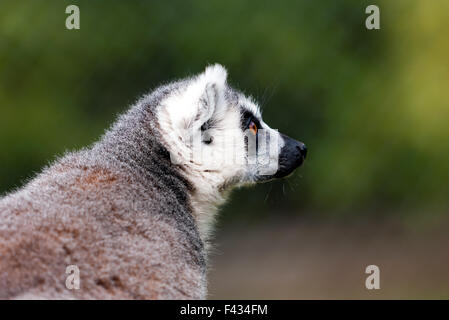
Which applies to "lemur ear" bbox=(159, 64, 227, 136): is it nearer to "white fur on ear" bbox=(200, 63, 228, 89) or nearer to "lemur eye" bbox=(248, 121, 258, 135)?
"white fur on ear" bbox=(200, 63, 228, 89)

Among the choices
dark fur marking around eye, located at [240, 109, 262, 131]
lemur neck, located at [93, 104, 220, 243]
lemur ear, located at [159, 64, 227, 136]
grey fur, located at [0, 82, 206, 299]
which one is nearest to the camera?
grey fur, located at [0, 82, 206, 299]

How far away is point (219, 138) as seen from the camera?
314 centimetres

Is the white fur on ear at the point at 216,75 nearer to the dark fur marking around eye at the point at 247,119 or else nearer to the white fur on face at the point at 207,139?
the white fur on face at the point at 207,139

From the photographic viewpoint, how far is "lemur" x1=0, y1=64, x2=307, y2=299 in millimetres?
2113

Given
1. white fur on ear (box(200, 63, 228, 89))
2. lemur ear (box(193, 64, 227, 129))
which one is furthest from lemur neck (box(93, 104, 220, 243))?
white fur on ear (box(200, 63, 228, 89))

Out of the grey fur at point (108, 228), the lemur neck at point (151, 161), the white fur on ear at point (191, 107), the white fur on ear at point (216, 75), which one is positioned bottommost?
the grey fur at point (108, 228)

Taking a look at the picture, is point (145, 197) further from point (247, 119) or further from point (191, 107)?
point (247, 119)

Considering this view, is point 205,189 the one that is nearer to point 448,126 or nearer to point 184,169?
point 184,169

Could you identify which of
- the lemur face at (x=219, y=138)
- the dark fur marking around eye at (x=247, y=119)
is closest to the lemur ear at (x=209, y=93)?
the lemur face at (x=219, y=138)

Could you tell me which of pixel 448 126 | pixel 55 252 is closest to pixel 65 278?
pixel 55 252

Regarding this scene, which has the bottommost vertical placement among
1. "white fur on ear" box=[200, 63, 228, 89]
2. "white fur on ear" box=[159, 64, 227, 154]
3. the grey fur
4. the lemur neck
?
the grey fur

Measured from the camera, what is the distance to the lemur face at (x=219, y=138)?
3.03 metres

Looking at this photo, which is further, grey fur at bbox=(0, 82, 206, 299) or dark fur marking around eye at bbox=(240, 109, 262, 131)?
dark fur marking around eye at bbox=(240, 109, 262, 131)
